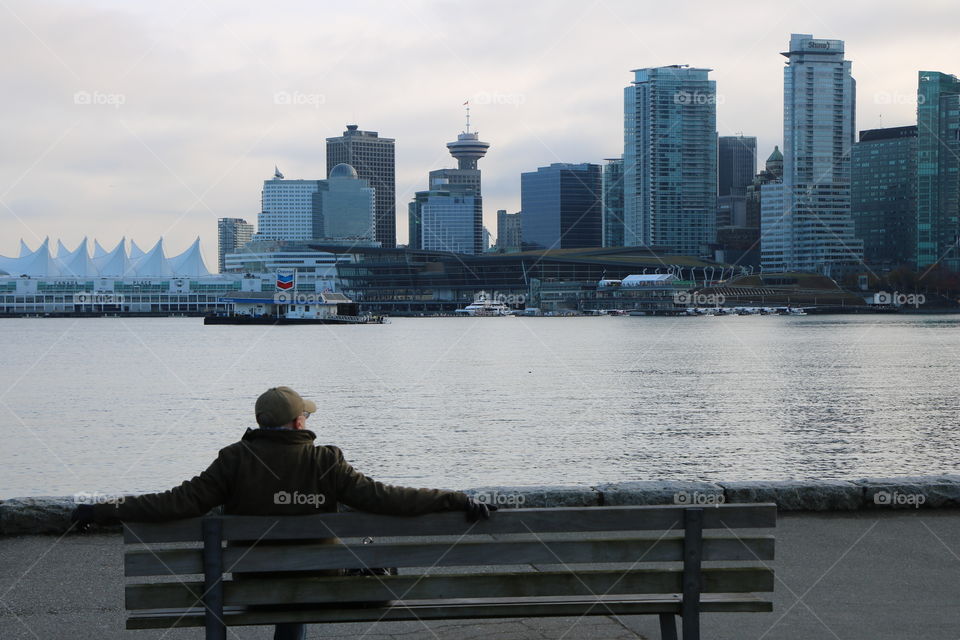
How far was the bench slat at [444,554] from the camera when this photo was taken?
3.88m

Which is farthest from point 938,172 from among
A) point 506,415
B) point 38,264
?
point 506,415

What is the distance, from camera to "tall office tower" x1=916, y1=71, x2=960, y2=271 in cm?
16838

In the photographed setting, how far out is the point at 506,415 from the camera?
26500mm

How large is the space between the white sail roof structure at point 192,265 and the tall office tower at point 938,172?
358 ft

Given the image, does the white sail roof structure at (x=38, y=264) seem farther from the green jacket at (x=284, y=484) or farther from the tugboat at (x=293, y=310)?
the green jacket at (x=284, y=484)

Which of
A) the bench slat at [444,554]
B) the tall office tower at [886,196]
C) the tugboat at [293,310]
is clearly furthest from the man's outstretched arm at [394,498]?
the tall office tower at [886,196]

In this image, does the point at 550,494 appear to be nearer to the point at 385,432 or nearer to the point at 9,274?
the point at 385,432

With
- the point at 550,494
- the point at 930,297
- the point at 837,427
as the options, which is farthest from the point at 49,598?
the point at 930,297

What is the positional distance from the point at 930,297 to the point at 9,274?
142811mm

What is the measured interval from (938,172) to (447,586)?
18804 centimetres

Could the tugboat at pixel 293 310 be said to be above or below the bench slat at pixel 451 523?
below

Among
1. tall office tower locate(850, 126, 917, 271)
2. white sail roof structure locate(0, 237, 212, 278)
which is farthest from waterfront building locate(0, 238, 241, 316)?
tall office tower locate(850, 126, 917, 271)

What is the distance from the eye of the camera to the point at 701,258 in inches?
7643

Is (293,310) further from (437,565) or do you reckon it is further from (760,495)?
(437,565)
